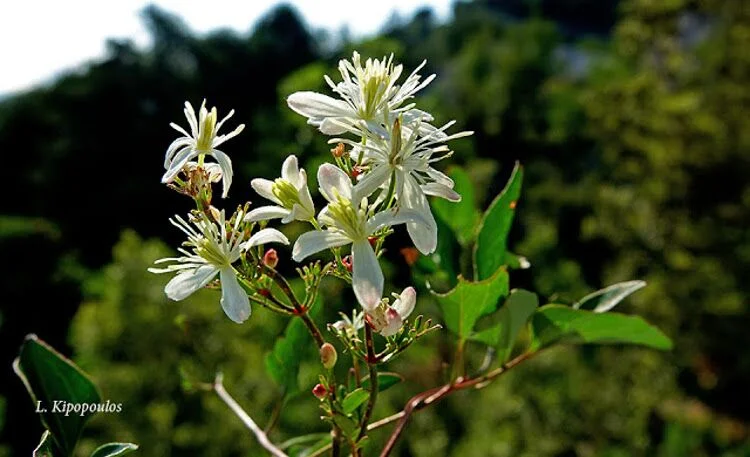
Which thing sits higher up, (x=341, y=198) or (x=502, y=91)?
(x=341, y=198)

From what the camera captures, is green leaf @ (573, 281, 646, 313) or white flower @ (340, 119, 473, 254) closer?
white flower @ (340, 119, 473, 254)

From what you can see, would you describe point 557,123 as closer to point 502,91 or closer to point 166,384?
point 502,91

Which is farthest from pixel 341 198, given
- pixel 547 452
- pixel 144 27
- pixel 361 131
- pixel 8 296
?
pixel 144 27

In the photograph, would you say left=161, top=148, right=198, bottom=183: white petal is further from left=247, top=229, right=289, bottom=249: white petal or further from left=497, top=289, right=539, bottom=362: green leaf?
left=497, top=289, right=539, bottom=362: green leaf

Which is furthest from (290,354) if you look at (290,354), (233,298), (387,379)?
(233,298)

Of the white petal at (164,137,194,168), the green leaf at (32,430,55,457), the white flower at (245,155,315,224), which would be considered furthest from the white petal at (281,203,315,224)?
the green leaf at (32,430,55,457)

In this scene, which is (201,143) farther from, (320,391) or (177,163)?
(320,391)

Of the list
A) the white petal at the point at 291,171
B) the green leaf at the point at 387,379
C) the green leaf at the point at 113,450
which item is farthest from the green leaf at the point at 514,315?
the green leaf at the point at 113,450
